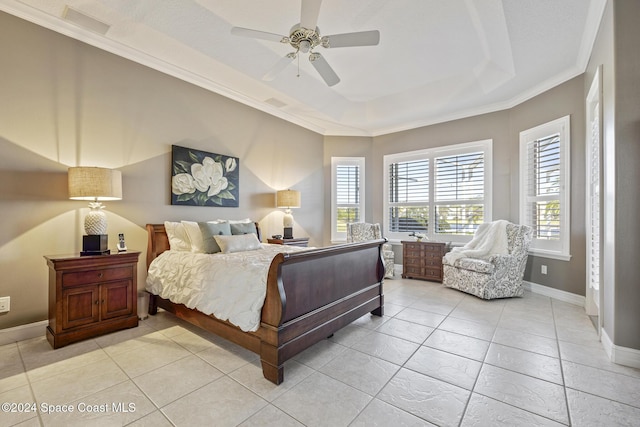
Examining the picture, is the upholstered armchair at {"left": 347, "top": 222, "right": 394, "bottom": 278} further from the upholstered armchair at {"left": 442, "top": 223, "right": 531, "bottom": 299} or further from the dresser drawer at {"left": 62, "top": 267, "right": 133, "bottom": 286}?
the dresser drawer at {"left": 62, "top": 267, "right": 133, "bottom": 286}

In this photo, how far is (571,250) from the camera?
151 inches

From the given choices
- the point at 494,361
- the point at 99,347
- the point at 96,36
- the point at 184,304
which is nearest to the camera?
the point at 494,361

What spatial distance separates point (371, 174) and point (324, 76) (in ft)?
11.4

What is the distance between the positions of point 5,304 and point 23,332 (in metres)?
0.30

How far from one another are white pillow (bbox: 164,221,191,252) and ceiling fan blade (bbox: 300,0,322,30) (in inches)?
101

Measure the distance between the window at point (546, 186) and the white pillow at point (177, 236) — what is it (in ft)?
16.3

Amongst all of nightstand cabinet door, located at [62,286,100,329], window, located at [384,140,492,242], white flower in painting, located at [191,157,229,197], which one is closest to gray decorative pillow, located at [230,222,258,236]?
white flower in painting, located at [191,157,229,197]

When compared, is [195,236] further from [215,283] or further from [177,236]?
[215,283]

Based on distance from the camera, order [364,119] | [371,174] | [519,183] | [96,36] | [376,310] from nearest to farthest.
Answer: [96,36], [376,310], [519,183], [364,119], [371,174]

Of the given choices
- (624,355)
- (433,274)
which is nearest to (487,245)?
(433,274)

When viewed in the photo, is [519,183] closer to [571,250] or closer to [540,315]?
[571,250]

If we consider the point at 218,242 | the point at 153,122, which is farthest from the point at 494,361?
the point at 153,122

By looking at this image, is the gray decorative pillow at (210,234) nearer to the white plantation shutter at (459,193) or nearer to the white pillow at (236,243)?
the white pillow at (236,243)

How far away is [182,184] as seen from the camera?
3748mm
